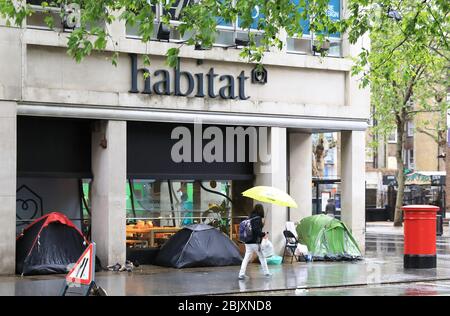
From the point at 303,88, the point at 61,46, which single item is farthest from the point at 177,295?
the point at 303,88

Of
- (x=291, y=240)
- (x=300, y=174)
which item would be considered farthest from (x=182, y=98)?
(x=300, y=174)

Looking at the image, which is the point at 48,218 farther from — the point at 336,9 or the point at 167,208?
the point at 336,9

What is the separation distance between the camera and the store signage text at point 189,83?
66.1 feet

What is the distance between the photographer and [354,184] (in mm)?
23219

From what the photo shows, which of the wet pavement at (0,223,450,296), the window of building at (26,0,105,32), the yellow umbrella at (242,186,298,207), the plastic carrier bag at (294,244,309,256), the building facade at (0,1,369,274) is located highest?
the window of building at (26,0,105,32)

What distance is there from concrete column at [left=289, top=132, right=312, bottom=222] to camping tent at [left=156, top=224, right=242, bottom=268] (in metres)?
4.07

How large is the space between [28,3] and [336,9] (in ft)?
28.1

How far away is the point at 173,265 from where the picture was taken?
19844mm

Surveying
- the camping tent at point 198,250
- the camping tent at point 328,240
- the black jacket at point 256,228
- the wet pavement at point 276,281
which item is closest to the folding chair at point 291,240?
the wet pavement at point 276,281

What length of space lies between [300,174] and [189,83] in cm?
530

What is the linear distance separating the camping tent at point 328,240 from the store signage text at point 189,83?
12.6 feet

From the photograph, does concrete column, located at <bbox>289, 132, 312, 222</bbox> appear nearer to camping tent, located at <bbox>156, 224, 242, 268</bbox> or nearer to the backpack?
camping tent, located at <bbox>156, 224, 242, 268</bbox>

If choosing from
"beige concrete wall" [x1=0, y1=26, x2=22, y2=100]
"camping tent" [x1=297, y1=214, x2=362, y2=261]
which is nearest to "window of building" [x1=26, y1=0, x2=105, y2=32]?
"beige concrete wall" [x1=0, y1=26, x2=22, y2=100]

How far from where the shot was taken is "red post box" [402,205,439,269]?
63.3ft
